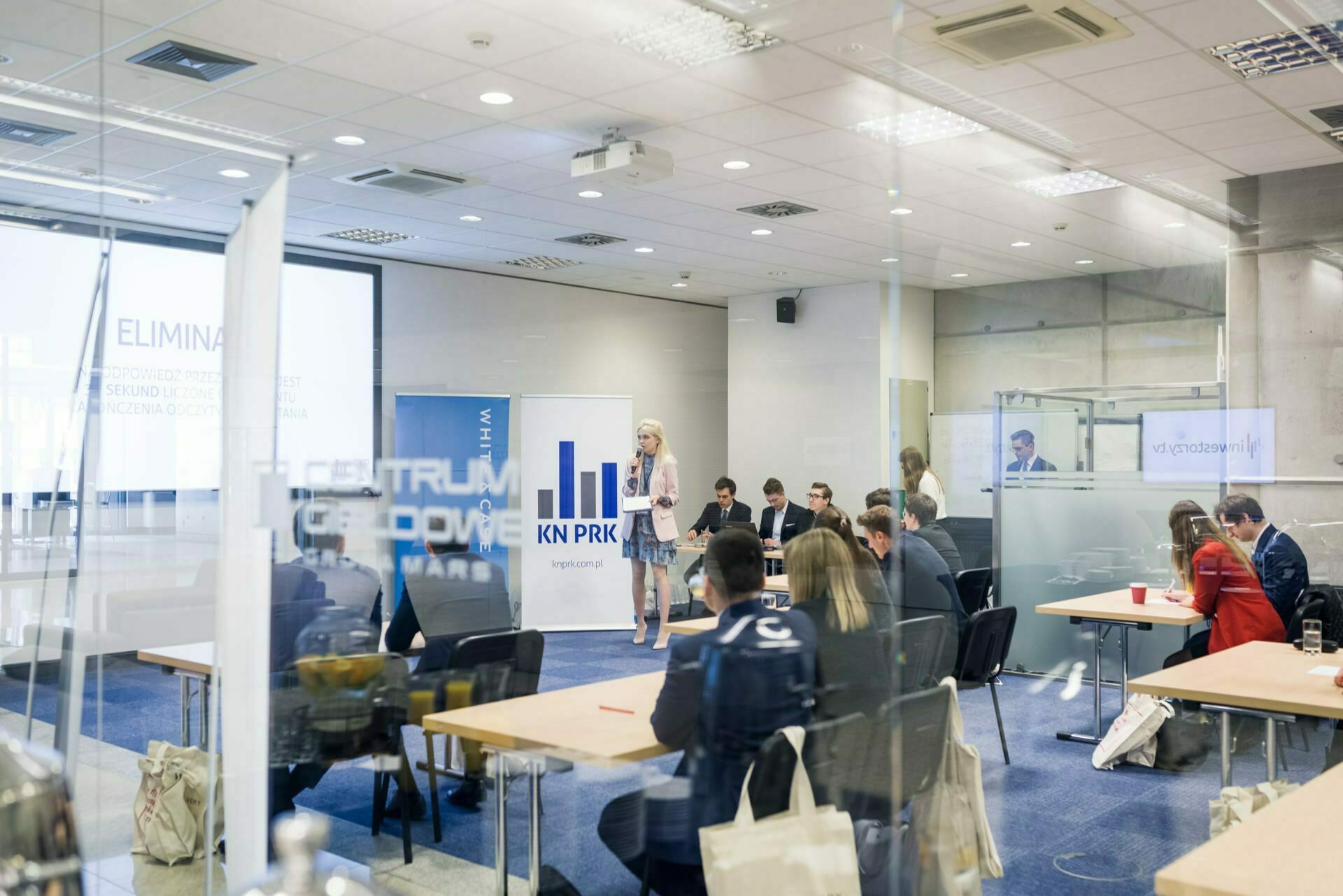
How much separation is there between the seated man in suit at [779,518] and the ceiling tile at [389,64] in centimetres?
183

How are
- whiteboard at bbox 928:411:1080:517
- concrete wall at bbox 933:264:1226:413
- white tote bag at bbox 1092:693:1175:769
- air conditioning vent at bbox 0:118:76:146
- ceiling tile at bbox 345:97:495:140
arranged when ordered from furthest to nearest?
white tote bag at bbox 1092:693:1175:769 → whiteboard at bbox 928:411:1080:517 → concrete wall at bbox 933:264:1226:413 → ceiling tile at bbox 345:97:495:140 → air conditioning vent at bbox 0:118:76:146

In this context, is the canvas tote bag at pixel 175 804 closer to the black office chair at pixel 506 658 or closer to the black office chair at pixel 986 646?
the black office chair at pixel 506 658

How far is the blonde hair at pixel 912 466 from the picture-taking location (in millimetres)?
3701

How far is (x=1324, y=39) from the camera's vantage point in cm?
429

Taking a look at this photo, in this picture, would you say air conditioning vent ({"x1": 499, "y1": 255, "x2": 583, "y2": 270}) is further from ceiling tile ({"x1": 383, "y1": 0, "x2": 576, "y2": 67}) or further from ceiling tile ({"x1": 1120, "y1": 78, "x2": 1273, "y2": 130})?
ceiling tile ({"x1": 1120, "y1": 78, "x2": 1273, "y2": 130})

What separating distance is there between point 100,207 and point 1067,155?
4215 millimetres

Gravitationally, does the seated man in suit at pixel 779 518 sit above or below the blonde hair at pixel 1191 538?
above

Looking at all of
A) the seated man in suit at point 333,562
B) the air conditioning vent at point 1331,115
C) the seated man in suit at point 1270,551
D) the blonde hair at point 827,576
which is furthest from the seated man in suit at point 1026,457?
the seated man in suit at point 333,562

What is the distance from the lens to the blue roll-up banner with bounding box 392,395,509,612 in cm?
284

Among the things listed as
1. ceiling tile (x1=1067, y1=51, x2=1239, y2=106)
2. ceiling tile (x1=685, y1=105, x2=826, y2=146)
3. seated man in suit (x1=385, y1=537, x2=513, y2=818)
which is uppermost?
ceiling tile (x1=1067, y1=51, x2=1239, y2=106)

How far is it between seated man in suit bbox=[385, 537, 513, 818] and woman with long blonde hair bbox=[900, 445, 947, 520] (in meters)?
1.58

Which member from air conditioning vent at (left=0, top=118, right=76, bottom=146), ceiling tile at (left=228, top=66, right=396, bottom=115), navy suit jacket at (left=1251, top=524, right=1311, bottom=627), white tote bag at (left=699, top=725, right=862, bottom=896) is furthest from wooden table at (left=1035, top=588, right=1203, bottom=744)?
air conditioning vent at (left=0, top=118, right=76, bottom=146)

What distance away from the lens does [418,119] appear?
346cm

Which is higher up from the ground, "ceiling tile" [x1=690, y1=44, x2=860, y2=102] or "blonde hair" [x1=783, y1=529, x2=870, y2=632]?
"ceiling tile" [x1=690, y1=44, x2=860, y2=102]
